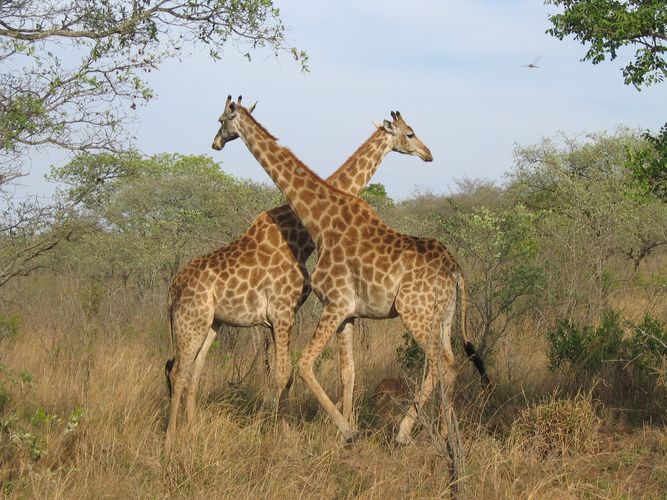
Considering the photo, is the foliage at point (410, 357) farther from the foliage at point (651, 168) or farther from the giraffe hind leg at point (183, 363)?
the foliage at point (651, 168)

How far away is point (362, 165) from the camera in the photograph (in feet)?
25.8

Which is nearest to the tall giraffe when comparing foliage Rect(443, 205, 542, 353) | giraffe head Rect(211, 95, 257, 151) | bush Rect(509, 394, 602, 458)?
bush Rect(509, 394, 602, 458)

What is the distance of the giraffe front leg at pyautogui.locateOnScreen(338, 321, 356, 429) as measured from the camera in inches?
281

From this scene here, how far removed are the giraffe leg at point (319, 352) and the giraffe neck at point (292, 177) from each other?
731mm

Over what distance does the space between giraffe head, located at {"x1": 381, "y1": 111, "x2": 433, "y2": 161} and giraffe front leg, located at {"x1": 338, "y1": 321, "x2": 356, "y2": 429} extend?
1.80 metres

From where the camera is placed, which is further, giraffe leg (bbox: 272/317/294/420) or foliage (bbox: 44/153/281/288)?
foliage (bbox: 44/153/281/288)

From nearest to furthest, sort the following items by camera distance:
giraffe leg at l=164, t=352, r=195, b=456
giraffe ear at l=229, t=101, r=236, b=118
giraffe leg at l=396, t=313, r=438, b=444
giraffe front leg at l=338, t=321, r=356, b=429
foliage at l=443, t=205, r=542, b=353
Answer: giraffe leg at l=396, t=313, r=438, b=444
giraffe leg at l=164, t=352, r=195, b=456
giraffe front leg at l=338, t=321, r=356, b=429
giraffe ear at l=229, t=101, r=236, b=118
foliage at l=443, t=205, r=542, b=353

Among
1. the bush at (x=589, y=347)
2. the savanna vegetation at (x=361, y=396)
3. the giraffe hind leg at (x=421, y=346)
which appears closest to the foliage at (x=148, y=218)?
the savanna vegetation at (x=361, y=396)

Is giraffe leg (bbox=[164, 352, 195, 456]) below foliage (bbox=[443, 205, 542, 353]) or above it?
below

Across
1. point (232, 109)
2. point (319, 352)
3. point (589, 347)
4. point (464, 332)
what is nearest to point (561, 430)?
point (464, 332)

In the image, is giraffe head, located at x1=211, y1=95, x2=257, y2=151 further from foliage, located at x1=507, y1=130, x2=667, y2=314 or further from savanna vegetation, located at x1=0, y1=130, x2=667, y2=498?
foliage, located at x1=507, y1=130, x2=667, y2=314

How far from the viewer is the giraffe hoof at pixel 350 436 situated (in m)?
6.56

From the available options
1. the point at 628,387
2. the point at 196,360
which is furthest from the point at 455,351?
the point at 196,360

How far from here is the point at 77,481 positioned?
18.5ft
